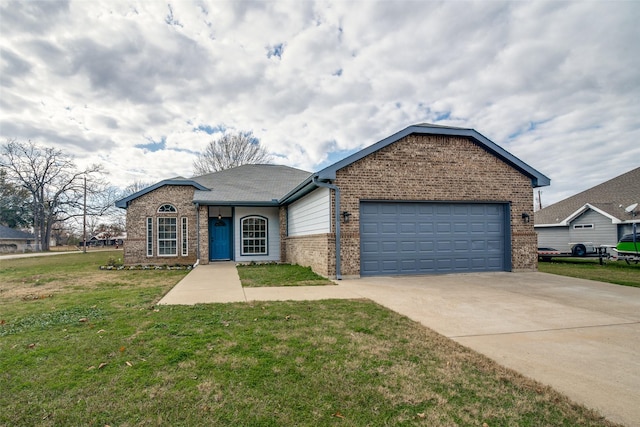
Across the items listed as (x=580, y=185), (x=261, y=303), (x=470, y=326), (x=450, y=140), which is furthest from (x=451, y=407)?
(x=580, y=185)

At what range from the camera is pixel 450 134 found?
11.1m

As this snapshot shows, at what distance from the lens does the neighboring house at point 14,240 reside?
41.2 metres

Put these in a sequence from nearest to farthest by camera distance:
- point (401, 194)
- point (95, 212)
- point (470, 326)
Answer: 1. point (470, 326)
2. point (401, 194)
3. point (95, 212)

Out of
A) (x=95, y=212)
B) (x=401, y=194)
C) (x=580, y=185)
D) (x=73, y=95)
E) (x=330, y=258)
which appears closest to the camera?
(x=330, y=258)

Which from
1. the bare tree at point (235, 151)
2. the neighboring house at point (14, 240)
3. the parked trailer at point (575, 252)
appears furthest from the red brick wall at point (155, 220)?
the neighboring house at point (14, 240)

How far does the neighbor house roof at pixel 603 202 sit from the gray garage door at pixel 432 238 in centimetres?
1302

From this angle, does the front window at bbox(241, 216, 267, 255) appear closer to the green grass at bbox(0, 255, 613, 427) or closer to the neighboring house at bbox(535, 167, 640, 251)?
the green grass at bbox(0, 255, 613, 427)

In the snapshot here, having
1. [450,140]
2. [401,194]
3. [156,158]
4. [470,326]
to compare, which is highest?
[156,158]

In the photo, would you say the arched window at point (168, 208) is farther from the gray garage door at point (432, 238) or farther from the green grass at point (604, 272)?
the green grass at point (604, 272)

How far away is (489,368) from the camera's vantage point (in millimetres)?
3545

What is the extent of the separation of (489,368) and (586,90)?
15.4 metres

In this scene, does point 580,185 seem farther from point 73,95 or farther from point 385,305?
point 73,95

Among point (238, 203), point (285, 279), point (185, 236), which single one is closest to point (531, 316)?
point (285, 279)

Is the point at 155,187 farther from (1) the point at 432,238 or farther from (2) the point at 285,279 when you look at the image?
(1) the point at 432,238
